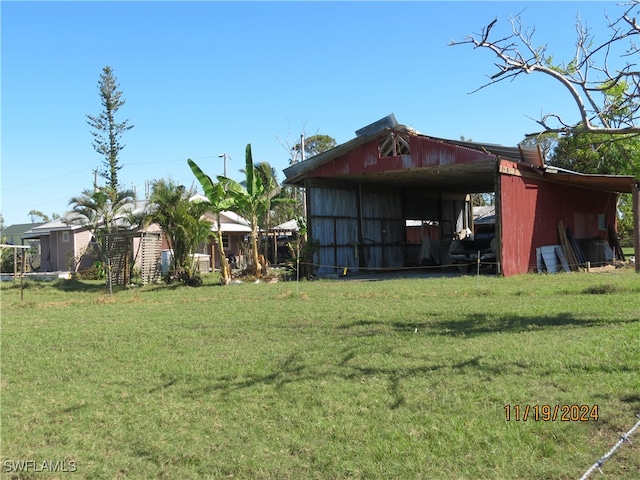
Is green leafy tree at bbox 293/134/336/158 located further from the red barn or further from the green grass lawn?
the green grass lawn

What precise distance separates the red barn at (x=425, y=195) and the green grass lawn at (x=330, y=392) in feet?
30.4

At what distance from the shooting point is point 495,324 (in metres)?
9.24

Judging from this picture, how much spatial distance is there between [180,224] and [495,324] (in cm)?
1384

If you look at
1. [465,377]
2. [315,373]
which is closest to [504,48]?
[465,377]

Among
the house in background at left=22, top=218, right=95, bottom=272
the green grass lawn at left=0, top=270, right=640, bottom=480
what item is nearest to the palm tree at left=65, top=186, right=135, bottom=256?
the house in background at left=22, top=218, right=95, bottom=272

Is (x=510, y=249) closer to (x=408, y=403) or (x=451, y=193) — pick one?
(x=451, y=193)

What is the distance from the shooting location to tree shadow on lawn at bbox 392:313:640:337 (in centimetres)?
873

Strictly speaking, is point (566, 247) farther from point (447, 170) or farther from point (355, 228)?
point (355, 228)

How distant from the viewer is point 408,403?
5484 millimetres

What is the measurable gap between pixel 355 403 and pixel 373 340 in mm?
2805

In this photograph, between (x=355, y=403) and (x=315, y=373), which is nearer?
(x=355, y=403)

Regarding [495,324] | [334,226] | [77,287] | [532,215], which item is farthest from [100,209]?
[495,324]
